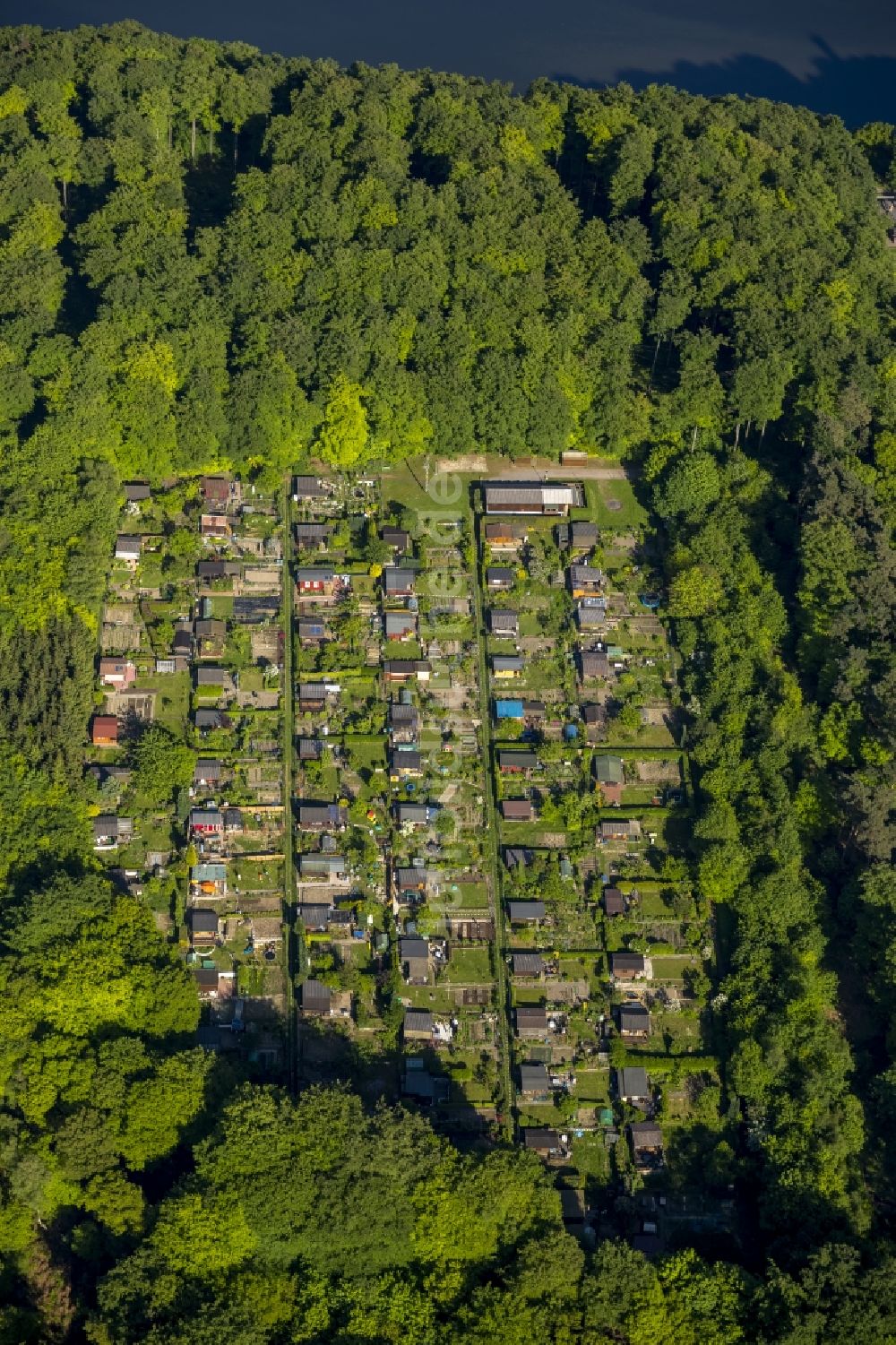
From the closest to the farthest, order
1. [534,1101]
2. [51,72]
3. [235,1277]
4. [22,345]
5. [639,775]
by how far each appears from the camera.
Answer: [235,1277]
[534,1101]
[639,775]
[22,345]
[51,72]

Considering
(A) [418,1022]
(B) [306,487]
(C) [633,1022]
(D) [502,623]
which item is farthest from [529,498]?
Answer: (A) [418,1022]

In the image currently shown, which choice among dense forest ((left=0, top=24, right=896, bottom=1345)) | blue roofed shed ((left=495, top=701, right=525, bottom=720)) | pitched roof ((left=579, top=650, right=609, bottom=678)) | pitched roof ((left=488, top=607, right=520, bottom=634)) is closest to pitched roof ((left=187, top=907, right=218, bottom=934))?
dense forest ((left=0, top=24, right=896, bottom=1345))

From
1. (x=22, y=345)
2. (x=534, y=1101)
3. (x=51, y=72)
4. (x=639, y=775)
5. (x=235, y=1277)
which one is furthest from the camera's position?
(x=51, y=72)

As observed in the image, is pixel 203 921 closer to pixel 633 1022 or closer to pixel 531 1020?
pixel 531 1020

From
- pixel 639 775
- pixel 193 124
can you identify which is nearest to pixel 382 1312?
pixel 639 775

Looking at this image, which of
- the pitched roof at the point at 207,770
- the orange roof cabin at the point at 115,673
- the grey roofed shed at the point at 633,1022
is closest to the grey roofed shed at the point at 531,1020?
the grey roofed shed at the point at 633,1022

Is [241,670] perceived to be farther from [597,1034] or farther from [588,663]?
[597,1034]

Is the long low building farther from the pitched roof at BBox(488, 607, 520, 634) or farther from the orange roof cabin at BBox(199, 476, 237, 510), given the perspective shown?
the orange roof cabin at BBox(199, 476, 237, 510)
